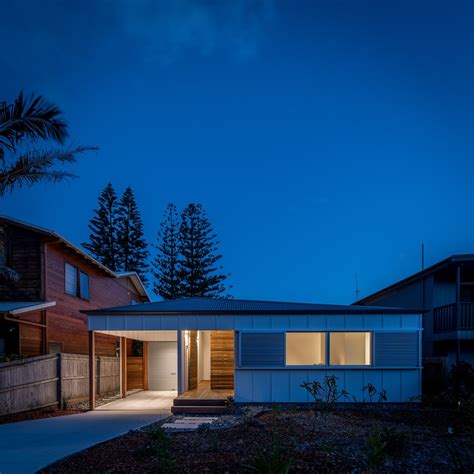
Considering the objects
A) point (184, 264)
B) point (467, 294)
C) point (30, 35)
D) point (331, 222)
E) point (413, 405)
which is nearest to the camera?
point (413, 405)

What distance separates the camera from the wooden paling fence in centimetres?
988

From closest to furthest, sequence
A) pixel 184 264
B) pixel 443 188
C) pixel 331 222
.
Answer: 1. pixel 184 264
2. pixel 443 188
3. pixel 331 222

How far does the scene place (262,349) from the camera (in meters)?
11.5

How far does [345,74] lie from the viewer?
180 ft

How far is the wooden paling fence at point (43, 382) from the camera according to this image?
9.88 m

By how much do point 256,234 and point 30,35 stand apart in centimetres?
5396

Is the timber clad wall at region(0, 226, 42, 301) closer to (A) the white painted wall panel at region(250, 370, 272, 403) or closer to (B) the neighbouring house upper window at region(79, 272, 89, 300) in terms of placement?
(B) the neighbouring house upper window at region(79, 272, 89, 300)

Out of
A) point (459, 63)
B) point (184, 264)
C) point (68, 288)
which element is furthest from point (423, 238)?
point (68, 288)

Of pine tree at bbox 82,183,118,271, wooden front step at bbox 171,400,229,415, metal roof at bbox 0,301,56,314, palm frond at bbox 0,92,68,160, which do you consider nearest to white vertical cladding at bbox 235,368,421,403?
wooden front step at bbox 171,400,229,415

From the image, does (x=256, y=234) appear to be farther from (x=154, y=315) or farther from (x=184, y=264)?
(x=154, y=315)

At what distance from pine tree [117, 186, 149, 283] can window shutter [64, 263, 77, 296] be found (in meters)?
16.7

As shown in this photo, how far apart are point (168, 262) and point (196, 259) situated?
7.33ft

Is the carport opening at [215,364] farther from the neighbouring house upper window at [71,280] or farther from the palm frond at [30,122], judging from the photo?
the palm frond at [30,122]

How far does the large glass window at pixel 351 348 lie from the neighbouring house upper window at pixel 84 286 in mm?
9132
